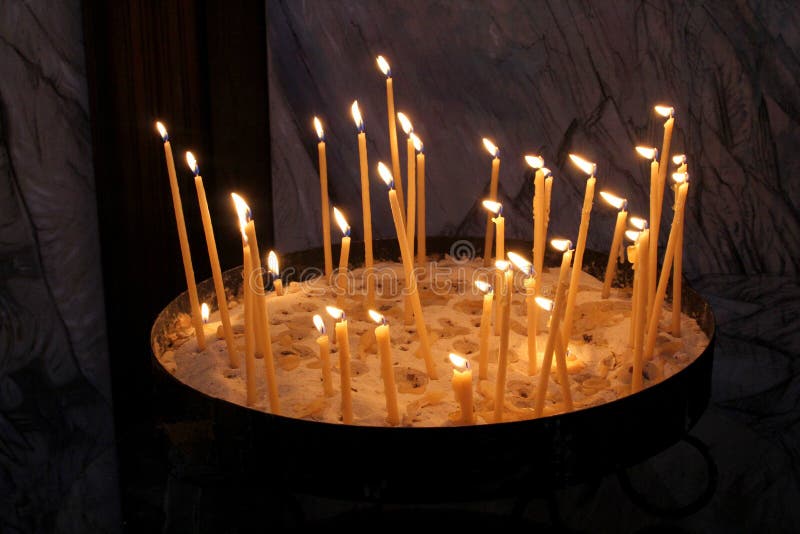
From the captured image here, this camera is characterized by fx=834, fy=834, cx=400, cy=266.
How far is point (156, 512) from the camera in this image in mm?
1616

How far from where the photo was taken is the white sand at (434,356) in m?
0.91

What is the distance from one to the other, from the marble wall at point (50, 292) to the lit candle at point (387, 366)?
2.66 feet

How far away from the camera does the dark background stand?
139 cm

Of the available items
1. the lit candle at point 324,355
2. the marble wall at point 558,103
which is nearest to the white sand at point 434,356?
the lit candle at point 324,355

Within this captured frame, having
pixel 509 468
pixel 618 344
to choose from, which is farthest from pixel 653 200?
pixel 509 468

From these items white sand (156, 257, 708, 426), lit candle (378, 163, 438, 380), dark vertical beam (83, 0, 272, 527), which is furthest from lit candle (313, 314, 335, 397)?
dark vertical beam (83, 0, 272, 527)

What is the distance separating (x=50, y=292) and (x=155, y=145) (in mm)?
312

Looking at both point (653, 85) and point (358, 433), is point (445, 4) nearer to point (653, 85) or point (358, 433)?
point (653, 85)

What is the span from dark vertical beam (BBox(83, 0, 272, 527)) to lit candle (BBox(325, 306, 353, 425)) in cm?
77

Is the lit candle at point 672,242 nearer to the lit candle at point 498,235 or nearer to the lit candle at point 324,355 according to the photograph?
the lit candle at point 498,235

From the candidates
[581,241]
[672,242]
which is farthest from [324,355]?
[672,242]

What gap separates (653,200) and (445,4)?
0.70m

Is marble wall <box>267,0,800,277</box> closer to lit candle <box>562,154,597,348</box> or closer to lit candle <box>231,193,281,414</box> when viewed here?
lit candle <box>562,154,597,348</box>

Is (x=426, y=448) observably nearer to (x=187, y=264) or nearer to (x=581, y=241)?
(x=581, y=241)
